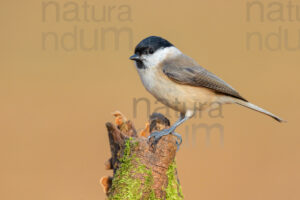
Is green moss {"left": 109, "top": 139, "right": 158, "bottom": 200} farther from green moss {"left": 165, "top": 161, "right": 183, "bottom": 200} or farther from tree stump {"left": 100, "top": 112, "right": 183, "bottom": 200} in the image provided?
green moss {"left": 165, "top": 161, "right": 183, "bottom": 200}

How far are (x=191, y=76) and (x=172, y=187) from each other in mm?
1105

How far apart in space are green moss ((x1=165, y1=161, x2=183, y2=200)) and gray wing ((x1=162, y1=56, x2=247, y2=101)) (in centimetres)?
92

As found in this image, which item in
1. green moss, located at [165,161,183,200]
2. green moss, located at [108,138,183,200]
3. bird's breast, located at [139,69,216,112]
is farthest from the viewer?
bird's breast, located at [139,69,216,112]

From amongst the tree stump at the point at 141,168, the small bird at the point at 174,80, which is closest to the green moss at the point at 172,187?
the tree stump at the point at 141,168

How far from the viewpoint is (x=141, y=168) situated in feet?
8.17

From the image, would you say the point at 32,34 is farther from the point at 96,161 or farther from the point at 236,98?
the point at 236,98

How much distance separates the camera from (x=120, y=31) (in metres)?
6.52

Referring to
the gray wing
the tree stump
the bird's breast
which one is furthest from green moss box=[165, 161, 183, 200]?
the gray wing

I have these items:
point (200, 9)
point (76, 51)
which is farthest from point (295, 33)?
point (76, 51)

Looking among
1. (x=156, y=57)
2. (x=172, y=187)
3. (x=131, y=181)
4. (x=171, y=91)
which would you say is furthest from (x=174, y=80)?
(x=131, y=181)

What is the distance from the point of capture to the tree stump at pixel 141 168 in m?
2.45

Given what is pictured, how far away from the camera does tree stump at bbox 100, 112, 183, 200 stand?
245cm

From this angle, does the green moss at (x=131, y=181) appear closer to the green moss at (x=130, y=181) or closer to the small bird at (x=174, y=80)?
the green moss at (x=130, y=181)

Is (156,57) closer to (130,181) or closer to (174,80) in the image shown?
(174,80)
